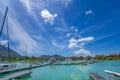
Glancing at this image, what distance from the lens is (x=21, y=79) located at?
71.5ft

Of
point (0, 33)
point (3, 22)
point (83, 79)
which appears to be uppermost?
point (3, 22)

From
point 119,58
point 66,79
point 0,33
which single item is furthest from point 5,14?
point 119,58

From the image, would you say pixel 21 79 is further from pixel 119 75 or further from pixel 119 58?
A: pixel 119 58

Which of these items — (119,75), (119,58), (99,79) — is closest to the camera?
(119,75)

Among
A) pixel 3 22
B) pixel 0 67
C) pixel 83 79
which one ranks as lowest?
pixel 83 79

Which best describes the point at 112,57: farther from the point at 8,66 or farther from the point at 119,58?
the point at 8,66

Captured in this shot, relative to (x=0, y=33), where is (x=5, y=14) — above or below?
above

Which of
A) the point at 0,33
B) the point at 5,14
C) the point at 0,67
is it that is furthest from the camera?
the point at 0,67

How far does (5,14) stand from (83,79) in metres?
17.7

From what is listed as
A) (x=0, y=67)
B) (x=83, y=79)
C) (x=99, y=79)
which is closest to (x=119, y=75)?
(x=99, y=79)

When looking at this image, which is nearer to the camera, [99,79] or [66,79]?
[99,79]

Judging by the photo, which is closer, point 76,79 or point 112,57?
point 76,79

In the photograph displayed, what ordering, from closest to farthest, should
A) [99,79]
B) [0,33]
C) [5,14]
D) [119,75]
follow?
[119,75], [99,79], [0,33], [5,14]

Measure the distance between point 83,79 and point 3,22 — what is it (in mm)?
16839
